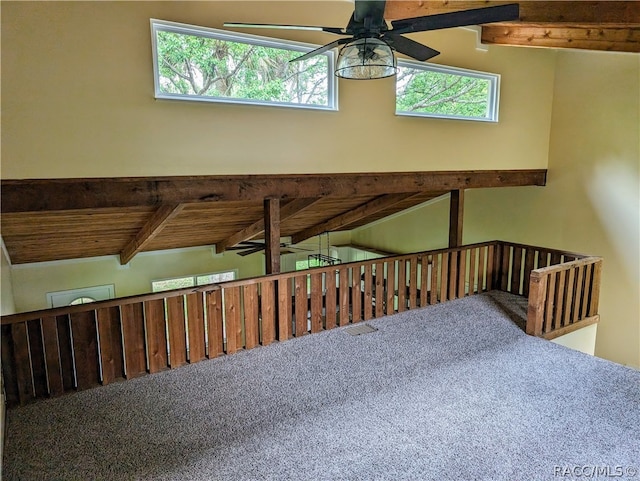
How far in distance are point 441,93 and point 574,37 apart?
5.55 feet

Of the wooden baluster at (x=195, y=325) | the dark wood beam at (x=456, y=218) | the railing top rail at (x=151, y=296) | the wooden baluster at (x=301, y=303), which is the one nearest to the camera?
the railing top rail at (x=151, y=296)

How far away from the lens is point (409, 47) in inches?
115

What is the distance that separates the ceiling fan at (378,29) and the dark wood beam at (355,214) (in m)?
4.14

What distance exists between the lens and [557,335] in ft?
16.2

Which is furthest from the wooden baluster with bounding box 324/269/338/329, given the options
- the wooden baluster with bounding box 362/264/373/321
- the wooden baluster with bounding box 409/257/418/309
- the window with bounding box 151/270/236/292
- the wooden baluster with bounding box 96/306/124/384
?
Result: the window with bounding box 151/270/236/292

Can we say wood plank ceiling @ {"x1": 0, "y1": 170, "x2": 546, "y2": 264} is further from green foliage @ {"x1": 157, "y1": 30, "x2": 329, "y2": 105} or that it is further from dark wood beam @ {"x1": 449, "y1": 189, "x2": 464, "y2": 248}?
green foliage @ {"x1": 157, "y1": 30, "x2": 329, "y2": 105}

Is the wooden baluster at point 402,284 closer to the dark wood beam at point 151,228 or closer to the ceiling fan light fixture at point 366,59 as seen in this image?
the dark wood beam at point 151,228

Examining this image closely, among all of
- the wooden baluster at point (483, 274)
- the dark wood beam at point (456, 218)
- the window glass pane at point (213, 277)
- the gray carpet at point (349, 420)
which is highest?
the dark wood beam at point (456, 218)

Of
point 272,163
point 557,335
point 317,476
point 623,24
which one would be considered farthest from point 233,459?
point 623,24

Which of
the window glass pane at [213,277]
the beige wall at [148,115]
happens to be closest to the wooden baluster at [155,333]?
the beige wall at [148,115]

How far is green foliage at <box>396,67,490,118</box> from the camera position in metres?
5.20

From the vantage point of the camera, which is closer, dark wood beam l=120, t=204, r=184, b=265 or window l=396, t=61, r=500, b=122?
dark wood beam l=120, t=204, r=184, b=265

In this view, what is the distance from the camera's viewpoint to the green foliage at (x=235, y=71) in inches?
148

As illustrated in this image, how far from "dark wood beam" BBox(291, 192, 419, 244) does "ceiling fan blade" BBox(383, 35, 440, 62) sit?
3.89 meters
